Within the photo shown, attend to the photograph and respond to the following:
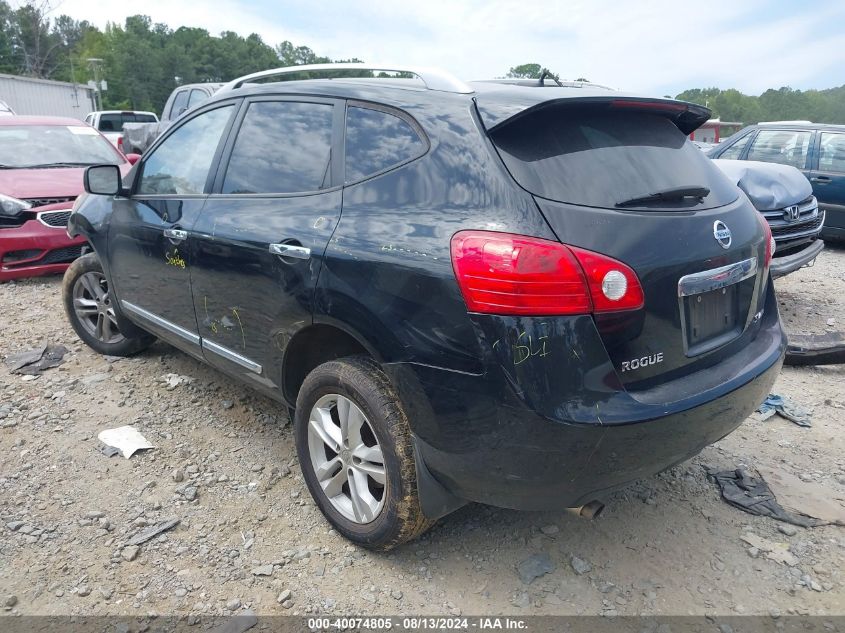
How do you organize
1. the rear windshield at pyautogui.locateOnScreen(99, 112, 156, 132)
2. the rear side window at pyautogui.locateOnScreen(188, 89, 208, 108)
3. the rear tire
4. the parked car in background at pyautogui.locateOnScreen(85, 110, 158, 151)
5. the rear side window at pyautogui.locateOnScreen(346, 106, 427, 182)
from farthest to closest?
the rear windshield at pyautogui.locateOnScreen(99, 112, 156, 132)
the parked car in background at pyautogui.locateOnScreen(85, 110, 158, 151)
the rear side window at pyautogui.locateOnScreen(188, 89, 208, 108)
the rear tire
the rear side window at pyautogui.locateOnScreen(346, 106, 427, 182)

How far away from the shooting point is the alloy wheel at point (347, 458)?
2475 mm

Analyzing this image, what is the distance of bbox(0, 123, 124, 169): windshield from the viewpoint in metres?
7.20

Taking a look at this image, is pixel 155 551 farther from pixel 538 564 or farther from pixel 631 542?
pixel 631 542

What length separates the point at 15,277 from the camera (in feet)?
21.4

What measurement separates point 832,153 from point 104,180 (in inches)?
337

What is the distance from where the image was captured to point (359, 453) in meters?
2.50

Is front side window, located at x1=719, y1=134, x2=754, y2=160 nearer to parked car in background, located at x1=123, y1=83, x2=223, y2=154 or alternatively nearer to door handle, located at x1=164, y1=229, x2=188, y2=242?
door handle, located at x1=164, y1=229, x2=188, y2=242

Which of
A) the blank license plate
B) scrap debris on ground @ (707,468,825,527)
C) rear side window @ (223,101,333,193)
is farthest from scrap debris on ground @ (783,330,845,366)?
rear side window @ (223,101,333,193)

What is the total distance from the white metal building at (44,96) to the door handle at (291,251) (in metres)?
29.2

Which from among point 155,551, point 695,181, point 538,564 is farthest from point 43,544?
point 695,181

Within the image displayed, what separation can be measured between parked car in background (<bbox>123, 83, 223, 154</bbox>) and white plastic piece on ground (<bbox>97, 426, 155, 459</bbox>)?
31.6 feet

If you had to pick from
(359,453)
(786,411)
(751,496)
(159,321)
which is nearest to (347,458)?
(359,453)

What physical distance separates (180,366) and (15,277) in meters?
3.27

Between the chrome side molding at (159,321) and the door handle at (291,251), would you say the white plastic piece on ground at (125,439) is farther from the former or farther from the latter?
the door handle at (291,251)
